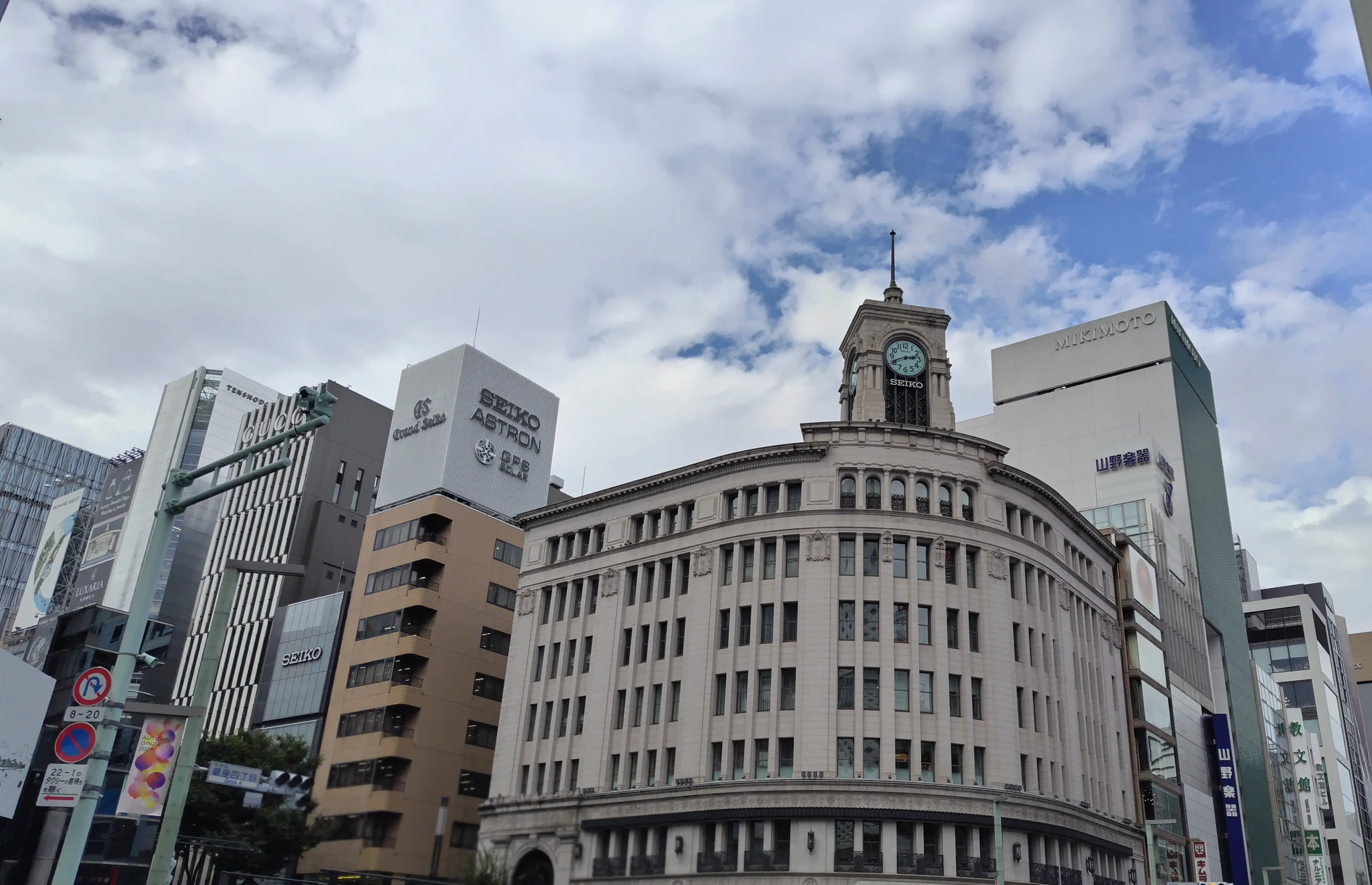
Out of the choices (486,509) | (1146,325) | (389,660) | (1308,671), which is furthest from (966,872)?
(1308,671)

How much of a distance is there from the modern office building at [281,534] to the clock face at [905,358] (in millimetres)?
47468

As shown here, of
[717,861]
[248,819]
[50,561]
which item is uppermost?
[50,561]

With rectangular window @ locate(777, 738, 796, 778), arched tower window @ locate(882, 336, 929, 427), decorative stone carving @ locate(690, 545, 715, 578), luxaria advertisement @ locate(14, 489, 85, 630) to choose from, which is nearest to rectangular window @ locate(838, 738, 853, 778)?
rectangular window @ locate(777, 738, 796, 778)

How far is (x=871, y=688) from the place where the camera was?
189 feet

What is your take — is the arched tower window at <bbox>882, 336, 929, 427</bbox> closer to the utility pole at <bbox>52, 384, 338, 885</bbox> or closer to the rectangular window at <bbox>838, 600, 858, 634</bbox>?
the rectangular window at <bbox>838, 600, 858, 634</bbox>

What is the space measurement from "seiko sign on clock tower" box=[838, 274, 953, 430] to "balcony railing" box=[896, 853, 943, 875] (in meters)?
28.7

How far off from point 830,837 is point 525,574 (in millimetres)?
28140

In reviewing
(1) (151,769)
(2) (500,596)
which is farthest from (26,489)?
(1) (151,769)

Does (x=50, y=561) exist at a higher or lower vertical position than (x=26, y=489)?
lower

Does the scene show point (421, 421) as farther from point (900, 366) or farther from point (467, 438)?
point (900, 366)

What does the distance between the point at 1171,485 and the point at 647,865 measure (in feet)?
233

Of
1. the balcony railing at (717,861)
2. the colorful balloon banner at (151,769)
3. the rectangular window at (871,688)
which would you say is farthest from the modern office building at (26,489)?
the colorful balloon banner at (151,769)

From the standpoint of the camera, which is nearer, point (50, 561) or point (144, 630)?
point (144, 630)

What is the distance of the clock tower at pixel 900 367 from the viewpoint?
75.2 meters
